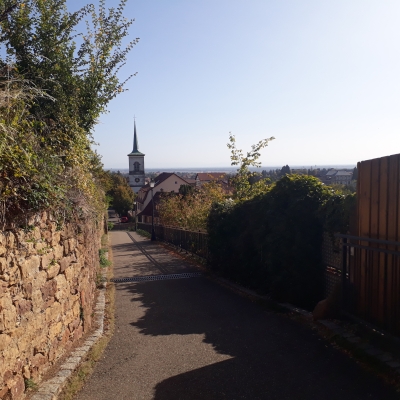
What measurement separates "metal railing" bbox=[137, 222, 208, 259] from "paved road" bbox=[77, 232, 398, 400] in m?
6.90

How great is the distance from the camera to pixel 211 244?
1256 cm

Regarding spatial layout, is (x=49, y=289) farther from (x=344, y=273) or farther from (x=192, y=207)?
(x=192, y=207)

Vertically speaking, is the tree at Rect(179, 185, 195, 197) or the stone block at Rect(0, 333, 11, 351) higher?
the tree at Rect(179, 185, 195, 197)

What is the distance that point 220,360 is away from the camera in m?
5.64

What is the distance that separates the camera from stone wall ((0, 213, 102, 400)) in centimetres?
396

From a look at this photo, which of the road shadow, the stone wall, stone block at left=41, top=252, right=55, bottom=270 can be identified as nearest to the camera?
the stone wall

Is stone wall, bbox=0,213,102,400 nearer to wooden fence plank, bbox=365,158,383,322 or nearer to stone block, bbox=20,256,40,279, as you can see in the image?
stone block, bbox=20,256,40,279

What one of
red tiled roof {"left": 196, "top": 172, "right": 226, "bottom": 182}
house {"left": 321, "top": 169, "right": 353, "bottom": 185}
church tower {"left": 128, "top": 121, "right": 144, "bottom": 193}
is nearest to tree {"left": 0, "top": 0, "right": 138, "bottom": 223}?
red tiled roof {"left": 196, "top": 172, "right": 226, "bottom": 182}

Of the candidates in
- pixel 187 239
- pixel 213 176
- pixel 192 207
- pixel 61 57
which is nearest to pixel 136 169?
pixel 213 176

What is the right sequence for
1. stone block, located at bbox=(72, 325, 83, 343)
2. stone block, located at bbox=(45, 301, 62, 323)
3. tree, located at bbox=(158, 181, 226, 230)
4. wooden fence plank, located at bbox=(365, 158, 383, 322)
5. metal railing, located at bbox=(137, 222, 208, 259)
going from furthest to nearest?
tree, located at bbox=(158, 181, 226, 230)
metal railing, located at bbox=(137, 222, 208, 259)
stone block, located at bbox=(72, 325, 83, 343)
wooden fence plank, located at bbox=(365, 158, 383, 322)
stone block, located at bbox=(45, 301, 62, 323)

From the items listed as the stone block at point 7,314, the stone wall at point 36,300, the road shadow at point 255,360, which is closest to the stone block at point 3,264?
the stone wall at point 36,300

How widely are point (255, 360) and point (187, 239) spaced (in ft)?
45.6

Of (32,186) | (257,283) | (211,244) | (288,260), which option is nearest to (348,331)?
(288,260)

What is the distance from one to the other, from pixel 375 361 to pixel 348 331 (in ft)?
3.56
